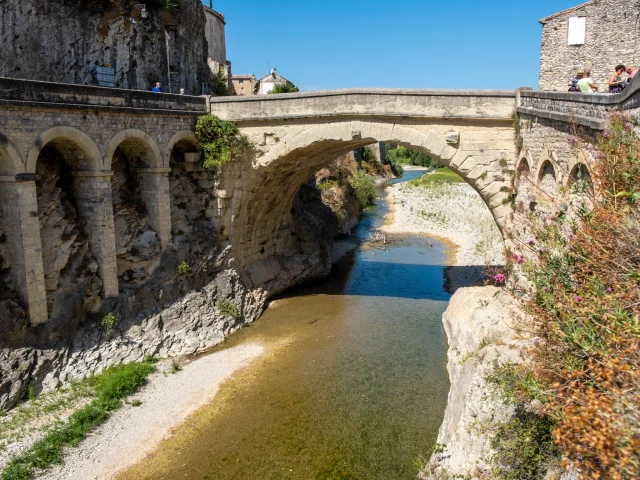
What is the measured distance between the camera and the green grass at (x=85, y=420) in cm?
984

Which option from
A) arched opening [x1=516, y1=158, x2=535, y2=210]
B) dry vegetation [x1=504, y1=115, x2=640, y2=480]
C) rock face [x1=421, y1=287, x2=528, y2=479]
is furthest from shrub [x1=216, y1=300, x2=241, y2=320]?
dry vegetation [x1=504, y1=115, x2=640, y2=480]

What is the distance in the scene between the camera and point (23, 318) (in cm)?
1192

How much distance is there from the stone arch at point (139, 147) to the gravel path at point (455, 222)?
11757 millimetres

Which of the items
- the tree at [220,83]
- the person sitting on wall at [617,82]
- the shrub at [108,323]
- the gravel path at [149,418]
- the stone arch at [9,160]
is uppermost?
the tree at [220,83]

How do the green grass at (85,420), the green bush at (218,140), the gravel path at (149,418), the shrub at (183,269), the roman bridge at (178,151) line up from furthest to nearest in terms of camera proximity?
1. the green bush at (218,140)
2. the shrub at (183,269)
3. the roman bridge at (178,151)
4. the gravel path at (149,418)
5. the green grass at (85,420)

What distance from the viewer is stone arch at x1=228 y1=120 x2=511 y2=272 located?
555 inches

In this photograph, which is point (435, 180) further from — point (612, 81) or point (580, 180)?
point (580, 180)

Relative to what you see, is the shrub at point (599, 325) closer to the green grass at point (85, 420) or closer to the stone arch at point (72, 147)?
the green grass at point (85, 420)

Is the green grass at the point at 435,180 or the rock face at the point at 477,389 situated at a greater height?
the green grass at the point at 435,180

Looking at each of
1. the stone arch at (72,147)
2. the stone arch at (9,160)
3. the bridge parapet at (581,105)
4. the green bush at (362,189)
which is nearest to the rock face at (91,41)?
the stone arch at (72,147)

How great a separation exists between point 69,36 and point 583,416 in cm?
2002

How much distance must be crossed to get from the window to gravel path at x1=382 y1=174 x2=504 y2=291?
30.3ft

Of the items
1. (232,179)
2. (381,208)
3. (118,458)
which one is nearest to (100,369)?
(118,458)

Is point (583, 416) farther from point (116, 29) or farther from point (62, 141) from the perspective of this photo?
point (116, 29)
